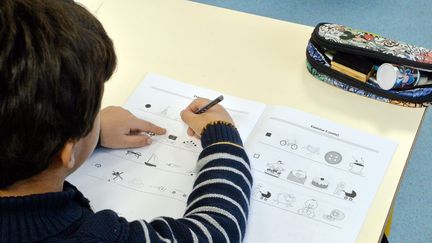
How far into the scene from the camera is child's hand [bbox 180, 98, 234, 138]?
0.91 metres

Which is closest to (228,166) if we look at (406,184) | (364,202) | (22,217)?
(364,202)

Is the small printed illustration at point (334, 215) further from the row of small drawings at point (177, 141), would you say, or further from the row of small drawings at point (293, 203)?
the row of small drawings at point (177, 141)

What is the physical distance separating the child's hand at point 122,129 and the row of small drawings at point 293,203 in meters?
0.21

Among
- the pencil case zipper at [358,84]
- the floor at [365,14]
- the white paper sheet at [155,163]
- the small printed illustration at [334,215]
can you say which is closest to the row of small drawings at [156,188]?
the white paper sheet at [155,163]

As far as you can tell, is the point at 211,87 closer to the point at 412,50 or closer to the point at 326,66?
the point at 326,66

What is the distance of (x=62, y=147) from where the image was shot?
66 centimetres

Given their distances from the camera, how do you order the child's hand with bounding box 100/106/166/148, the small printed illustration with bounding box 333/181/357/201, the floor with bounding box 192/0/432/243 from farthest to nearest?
the floor with bounding box 192/0/432/243 → the child's hand with bounding box 100/106/166/148 → the small printed illustration with bounding box 333/181/357/201

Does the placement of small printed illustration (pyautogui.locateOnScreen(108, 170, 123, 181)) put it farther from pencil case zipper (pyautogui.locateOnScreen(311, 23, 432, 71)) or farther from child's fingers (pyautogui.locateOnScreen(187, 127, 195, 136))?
pencil case zipper (pyautogui.locateOnScreen(311, 23, 432, 71))

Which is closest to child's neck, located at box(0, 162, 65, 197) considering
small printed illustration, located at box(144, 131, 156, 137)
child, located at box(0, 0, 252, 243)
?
child, located at box(0, 0, 252, 243)

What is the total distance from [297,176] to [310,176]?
0.02 m

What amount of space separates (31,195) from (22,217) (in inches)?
1.1

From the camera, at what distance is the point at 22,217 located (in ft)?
2.18

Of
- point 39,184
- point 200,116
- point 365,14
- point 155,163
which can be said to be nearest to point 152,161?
point 155,163

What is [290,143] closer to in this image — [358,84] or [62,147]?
[358,84]
